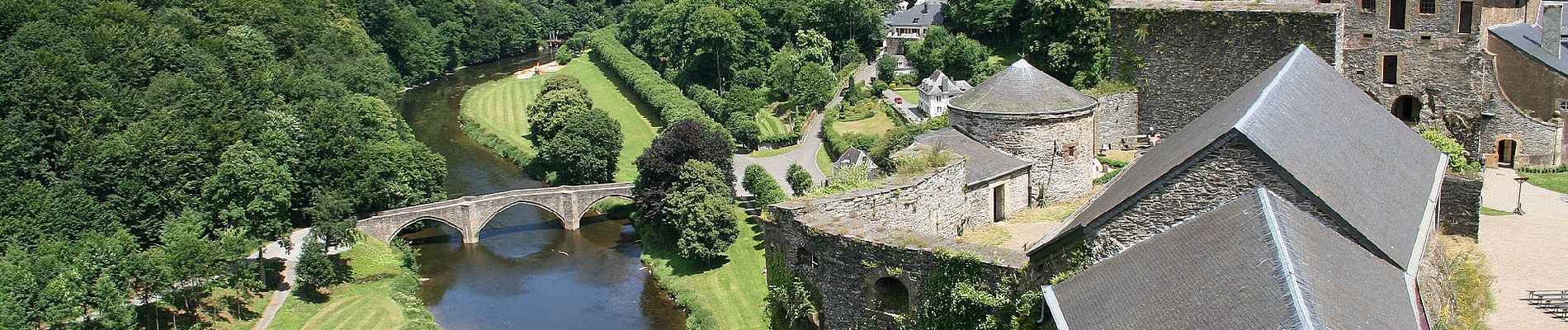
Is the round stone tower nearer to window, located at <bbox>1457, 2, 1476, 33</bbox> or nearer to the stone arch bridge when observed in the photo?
window, located at <bbox>1457, 2, 1476, 33</bbox>

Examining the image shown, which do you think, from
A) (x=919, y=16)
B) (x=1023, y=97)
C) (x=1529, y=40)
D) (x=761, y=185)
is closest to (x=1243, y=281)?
(x=1023, y=97)

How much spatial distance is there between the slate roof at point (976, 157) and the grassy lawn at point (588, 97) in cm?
4379

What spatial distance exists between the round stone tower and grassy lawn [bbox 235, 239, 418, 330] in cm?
2775

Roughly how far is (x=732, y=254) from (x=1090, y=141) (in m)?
28.1

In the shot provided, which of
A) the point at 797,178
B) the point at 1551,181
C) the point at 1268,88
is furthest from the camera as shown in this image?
the point at 797,178

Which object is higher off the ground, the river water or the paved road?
the paved road

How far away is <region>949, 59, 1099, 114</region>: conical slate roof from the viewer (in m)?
32.7

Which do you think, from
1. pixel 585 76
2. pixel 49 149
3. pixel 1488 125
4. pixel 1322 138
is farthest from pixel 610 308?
pixel 585 76

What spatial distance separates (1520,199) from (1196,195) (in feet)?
52.1

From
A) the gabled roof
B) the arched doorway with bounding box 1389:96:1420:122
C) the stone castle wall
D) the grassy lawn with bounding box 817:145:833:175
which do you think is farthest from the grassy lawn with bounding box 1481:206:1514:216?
the grassy lawn with bounding box 817:145:833:175

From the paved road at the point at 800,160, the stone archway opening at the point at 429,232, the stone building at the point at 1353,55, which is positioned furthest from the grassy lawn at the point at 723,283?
the stone building at the point at 1353,55

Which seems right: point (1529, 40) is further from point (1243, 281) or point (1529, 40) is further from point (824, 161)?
point (824, 161)

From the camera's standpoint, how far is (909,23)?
105625 mm

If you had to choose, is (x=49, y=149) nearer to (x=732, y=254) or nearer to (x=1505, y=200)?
(x=732, y=254)
